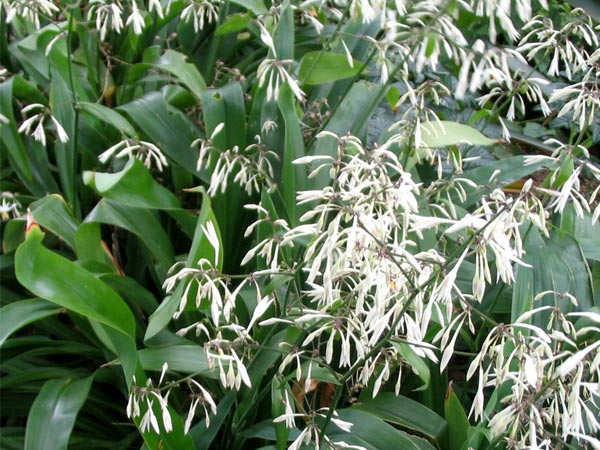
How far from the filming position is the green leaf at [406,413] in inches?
62.6

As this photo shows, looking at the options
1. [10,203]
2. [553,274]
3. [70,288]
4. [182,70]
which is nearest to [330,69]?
[182,70]

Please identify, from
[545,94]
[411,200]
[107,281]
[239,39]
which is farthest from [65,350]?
[545,94]

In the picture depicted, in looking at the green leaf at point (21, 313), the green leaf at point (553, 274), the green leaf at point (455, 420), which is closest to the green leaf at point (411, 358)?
the green leaf at point (455, 420)

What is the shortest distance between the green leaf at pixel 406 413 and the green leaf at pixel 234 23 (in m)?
1.21

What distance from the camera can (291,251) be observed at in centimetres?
183

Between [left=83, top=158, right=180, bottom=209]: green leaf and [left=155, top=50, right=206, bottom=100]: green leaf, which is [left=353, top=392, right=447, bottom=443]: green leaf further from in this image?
[left=155, top=50, right=206, bottom=100]: green leaf

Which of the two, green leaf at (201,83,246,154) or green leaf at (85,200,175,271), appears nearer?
green leaf at (85,200,175,271)

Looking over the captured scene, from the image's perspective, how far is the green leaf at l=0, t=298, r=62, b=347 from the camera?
1.44 metres

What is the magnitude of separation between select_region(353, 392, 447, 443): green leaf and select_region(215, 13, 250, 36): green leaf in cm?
121

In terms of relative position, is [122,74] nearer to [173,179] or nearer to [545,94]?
[173,179]

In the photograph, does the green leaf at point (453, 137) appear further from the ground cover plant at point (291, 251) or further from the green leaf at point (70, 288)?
the green leaf at point (70, 288)

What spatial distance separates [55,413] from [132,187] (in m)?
0.52

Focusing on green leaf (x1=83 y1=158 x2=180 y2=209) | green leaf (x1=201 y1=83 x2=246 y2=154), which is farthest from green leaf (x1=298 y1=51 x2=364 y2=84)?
green leaf (x1=83 y1=158 x2=180 y2=209)

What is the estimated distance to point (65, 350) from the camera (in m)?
1.87
